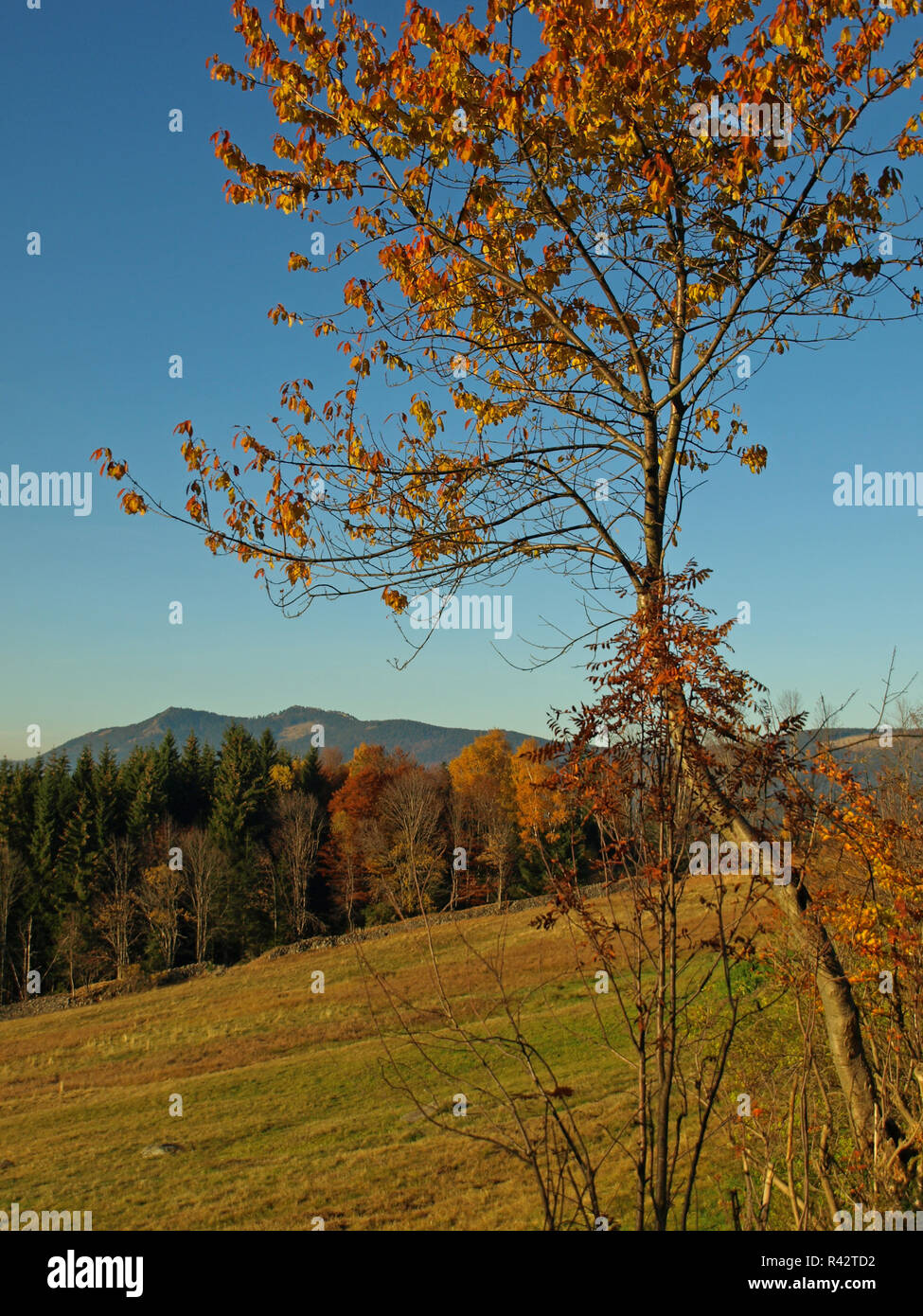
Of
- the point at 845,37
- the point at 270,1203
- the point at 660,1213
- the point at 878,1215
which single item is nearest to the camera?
the point at 660,1213

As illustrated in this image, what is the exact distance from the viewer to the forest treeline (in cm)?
4141

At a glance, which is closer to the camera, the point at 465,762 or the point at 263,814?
the point at 263,814

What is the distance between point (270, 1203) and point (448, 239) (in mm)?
13139

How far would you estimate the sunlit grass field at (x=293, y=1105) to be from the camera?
445 inches

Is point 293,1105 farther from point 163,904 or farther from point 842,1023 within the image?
point 163,904

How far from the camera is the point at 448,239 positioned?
236 inches

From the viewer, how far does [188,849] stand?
4447 cm

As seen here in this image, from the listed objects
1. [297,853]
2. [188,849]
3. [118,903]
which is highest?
[188,849]

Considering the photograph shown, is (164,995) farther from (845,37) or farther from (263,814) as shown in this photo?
(845,37)

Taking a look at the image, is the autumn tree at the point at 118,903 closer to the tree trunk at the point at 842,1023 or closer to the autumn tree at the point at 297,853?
the autumn tree at the point at 297,853

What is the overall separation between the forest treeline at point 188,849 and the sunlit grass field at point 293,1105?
8092 mm

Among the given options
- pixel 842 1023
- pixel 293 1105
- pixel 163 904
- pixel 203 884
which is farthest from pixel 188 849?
pixel 842 1023

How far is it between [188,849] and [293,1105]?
27.6m

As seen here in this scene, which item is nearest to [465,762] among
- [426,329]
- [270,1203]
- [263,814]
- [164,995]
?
[263,814]
